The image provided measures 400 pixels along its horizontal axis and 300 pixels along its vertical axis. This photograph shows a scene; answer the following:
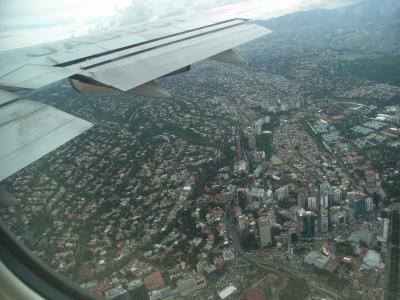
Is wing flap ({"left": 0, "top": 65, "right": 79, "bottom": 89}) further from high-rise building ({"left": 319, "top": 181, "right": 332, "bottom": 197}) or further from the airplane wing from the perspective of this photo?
high-rise building ({"left": 319, "top": 181, "right": 332, "bottom": 197})

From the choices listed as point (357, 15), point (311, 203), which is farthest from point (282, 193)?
point (357, 15)

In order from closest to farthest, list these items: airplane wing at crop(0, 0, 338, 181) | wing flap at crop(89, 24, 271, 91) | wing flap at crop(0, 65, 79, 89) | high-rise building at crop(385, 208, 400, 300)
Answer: airplane wing at crop(0, 0, 338, 181), wing flap at crop(0, 65, 79, 89), wing flap at crop(89, 24, 271, 91), high-rise building at crop(385, 208, 400, 300)

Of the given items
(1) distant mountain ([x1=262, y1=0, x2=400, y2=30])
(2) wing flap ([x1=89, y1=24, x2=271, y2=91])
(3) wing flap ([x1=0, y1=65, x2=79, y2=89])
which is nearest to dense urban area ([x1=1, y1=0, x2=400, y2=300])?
(3) wing flap ([x1=0, y1=65, x2=79, y2=89])

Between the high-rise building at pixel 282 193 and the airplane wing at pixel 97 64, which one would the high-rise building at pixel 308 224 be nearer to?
the high-rise building at pixel 282 193

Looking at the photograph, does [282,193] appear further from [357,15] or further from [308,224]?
[357,15]

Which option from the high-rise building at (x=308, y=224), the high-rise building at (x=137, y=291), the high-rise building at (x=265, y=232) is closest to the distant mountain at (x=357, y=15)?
the high-rise building at (x=308, y=224)

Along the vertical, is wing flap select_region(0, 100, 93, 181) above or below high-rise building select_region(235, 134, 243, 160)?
above
